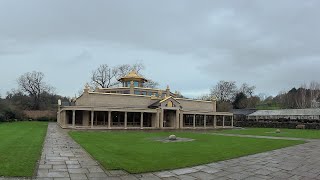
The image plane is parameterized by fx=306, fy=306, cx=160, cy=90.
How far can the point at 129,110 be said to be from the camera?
135ft

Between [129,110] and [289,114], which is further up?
[129,110]

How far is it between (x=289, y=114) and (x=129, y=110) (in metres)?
34.0

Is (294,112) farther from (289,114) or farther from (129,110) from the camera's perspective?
(129,110)

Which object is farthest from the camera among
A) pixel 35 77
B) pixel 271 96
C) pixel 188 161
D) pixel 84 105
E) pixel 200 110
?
pixel 271 96

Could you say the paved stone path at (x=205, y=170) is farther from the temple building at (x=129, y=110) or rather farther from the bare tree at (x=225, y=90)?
the bare tree at (x=225, y=90)

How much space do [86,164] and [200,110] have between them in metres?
43.2

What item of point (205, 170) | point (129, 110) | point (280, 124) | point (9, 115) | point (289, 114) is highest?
point (129, 110)

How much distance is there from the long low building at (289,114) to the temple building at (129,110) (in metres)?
16.2

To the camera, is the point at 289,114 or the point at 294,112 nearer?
the point at 294,112

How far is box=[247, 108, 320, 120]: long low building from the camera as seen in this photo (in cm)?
5472

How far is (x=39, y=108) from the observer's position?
82812 mm

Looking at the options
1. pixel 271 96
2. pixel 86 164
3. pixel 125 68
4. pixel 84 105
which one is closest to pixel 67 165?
pixel 86 164

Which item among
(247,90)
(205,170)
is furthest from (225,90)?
(205,170)

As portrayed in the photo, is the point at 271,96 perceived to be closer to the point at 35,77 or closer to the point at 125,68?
the point at 125,68
